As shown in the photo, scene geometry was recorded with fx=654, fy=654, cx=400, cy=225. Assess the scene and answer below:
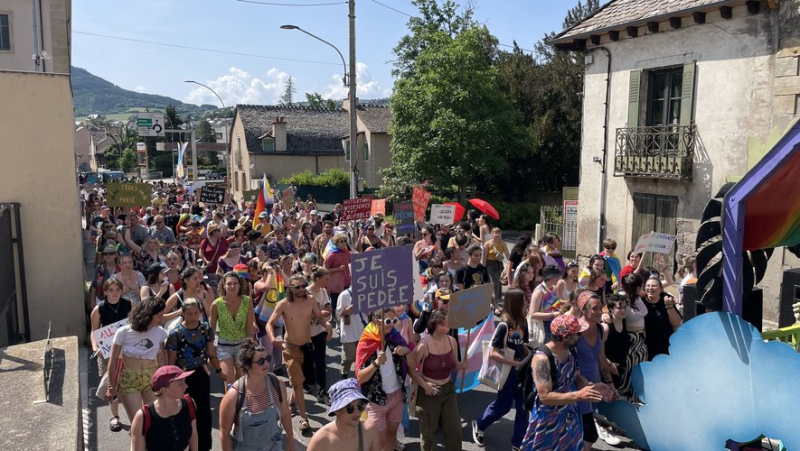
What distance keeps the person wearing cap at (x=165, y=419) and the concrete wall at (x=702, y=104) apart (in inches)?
427

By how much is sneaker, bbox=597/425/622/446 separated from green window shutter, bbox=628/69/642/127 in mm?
10512

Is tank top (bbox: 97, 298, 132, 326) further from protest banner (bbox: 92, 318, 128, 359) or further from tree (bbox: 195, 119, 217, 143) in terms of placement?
tree (bbox: 195, 119, 217, 143)

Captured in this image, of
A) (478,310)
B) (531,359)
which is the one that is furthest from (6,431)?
(478,310)

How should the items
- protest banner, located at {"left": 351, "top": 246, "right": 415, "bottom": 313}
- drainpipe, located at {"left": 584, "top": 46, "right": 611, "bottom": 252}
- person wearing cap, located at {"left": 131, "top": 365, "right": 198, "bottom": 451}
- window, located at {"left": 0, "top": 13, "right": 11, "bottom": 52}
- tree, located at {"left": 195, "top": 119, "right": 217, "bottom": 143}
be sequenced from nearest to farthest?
person wearing cap, located at {"left": 131, "top": 365, "right": 198, "bottom": 451}, protest banner, located at {"left": 351, "top": 246, "right": 415, "bottom": 313}, drainpipe, located at {"left": 584, "top": 46, "right": 611, "bottom": 252}, window, located at {"left": 0, "top": 13, "right": 11, "bottom": 52}, tree, located at {"left": 195, "top": 119, "right": 217, "bottom": 143}

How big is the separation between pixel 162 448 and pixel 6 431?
1.22 m

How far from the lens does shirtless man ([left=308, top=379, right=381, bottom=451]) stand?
13.6 ft

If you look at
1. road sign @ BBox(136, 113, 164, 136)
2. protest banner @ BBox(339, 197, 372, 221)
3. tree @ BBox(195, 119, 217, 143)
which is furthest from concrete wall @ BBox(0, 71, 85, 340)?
tree @ BBox(195, 119, 217, 143)

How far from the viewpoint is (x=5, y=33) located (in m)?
27.2

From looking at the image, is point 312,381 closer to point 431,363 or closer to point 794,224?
point 431,363

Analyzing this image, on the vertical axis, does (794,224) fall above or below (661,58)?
below

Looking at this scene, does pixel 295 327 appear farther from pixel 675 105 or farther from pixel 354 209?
pixel 675 105

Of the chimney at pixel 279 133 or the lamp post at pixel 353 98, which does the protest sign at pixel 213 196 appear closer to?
the lamp post at pixel 353 98

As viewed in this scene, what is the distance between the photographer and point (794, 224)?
566 centimetres

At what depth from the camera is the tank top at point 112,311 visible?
6844mm
